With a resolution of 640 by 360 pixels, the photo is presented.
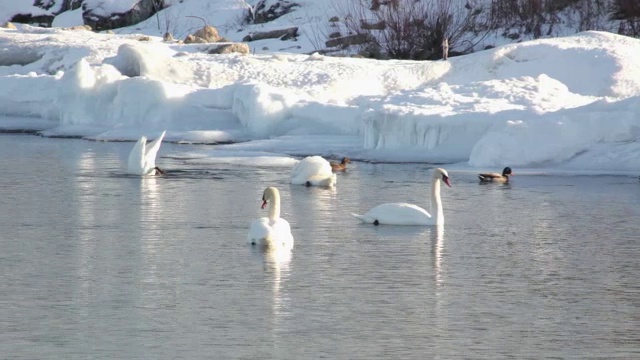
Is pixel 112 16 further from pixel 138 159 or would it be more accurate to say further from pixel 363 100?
pixel 138 159

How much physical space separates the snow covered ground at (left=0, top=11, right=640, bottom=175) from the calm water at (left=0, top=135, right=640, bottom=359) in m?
2.79

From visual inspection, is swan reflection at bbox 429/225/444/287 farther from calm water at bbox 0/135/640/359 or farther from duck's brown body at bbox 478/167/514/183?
duck's brown body at bbox 478/167/514/183

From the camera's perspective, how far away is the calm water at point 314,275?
770 centimetres

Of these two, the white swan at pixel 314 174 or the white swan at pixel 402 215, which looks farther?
the white swan at pixel 314 174

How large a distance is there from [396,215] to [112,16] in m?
33.1

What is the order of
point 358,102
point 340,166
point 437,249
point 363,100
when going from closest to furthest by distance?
point 437,249, point 340,166, point 363,100, point 358,102

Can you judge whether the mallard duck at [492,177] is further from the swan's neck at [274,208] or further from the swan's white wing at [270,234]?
the swan's white wing at [270,234]

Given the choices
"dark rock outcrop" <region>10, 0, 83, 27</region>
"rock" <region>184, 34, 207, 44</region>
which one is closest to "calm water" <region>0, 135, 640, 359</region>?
"rock" <region>184, 34, 207, 44</region>

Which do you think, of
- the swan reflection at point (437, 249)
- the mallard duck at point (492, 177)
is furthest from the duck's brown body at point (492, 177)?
the swan reflection at point (437, 249)

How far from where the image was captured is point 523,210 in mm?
13773

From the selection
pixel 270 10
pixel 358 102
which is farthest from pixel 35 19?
pixel 358 102

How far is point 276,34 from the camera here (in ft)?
122

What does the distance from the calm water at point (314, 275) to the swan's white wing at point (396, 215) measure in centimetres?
14

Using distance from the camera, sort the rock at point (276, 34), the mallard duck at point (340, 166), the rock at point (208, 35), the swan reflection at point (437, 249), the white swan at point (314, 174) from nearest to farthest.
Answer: the swan reflection at point (437, 249), the white swan at point (314, 174), the mallard duck at point (340, 166), the rock at point (208, 35), the rock at point (276, 34)
